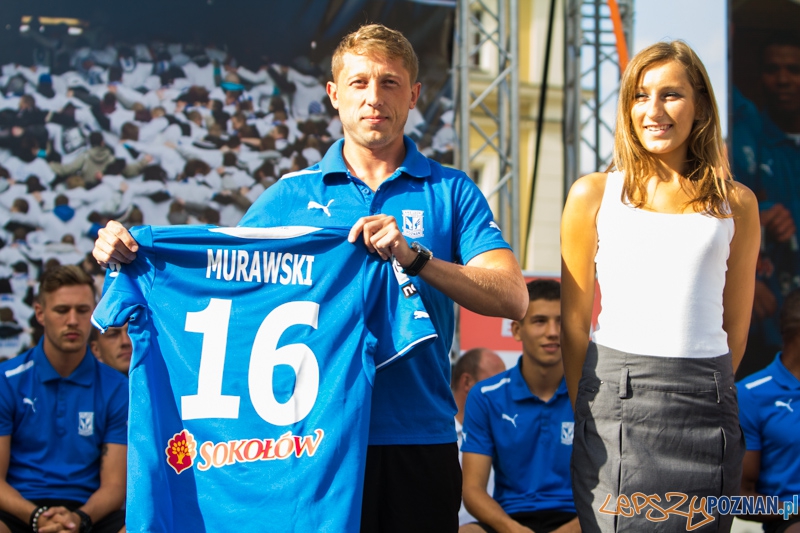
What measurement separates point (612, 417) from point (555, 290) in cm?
176

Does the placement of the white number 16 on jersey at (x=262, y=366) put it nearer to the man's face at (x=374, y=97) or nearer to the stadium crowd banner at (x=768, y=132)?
the man's face at (x=374, y=97)

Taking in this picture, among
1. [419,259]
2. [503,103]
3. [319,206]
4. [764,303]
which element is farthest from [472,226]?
[764,303]

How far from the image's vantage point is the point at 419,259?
1.93 metres

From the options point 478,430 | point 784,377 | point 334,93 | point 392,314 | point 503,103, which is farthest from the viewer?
point 503,103

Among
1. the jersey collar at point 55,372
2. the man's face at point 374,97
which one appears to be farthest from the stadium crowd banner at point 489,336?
the man's face at point 374,97

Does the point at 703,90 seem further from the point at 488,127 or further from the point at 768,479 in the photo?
the point at 488,127

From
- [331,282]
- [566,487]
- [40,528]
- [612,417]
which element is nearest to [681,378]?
[612,417]

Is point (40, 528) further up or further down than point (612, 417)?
further down

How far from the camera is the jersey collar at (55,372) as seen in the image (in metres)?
3.60

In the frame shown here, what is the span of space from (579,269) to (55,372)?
8.57 ft

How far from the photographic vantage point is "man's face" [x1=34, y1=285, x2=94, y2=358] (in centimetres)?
363

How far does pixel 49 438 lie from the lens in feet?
11.5

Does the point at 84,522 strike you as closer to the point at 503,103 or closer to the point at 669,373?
the point at 669,373

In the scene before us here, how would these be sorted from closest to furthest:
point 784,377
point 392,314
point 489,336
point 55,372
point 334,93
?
point 392,314
point 334,93
point 55,372
point 784,377
point 489,336
